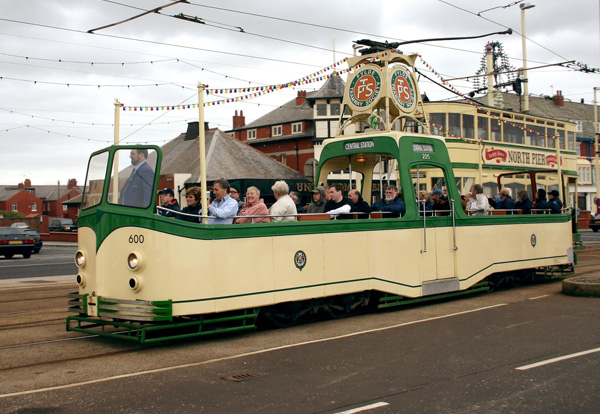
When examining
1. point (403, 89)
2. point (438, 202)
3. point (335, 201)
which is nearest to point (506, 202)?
point (438, 202)

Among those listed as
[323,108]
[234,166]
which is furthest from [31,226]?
[323,108]

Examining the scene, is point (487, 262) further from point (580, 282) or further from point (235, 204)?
point (235, 204)

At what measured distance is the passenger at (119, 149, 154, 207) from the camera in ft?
26.3

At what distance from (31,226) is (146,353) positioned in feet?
160

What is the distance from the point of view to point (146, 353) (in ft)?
25.7

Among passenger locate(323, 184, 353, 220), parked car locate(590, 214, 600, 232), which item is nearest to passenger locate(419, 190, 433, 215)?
passenger locate(323, 184, 353, 220)

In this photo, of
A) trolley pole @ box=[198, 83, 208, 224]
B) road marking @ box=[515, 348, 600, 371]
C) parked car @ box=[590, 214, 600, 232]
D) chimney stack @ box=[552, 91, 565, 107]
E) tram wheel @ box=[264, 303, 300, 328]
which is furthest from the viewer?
chimney stack @ box=[552, 91, 565, 107]

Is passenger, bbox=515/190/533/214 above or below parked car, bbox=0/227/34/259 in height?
above

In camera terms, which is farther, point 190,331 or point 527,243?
point 527,243

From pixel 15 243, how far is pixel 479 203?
2315cm

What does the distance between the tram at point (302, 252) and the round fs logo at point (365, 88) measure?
0.07 ft

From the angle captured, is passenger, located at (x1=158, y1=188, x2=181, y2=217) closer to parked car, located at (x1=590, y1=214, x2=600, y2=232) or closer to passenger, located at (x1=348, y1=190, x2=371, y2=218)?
passenger, located at (x1=348, y1=190, x2=371, y2=218)

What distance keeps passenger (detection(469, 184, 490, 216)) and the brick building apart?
41.8 m

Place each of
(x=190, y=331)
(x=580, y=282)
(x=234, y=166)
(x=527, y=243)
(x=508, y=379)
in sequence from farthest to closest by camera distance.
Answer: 1. (x=234, y=166)
2. (x=527, y=243)
3. (x=580, y=282)
4. (x=190, y=331)
5. (x=508, y=379)
